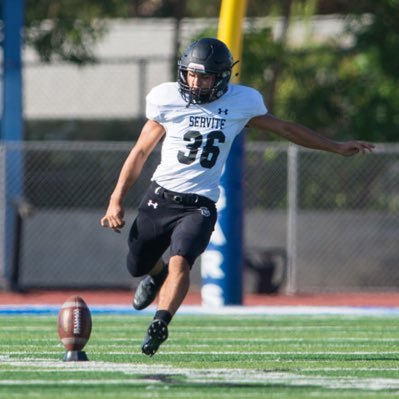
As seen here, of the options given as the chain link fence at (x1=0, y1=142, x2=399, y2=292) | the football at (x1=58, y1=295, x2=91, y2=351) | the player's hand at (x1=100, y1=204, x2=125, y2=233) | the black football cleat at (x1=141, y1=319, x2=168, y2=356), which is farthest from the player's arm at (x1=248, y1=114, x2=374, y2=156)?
the chain link fence at (x1=0, y1=142, x2=399, y2=292)

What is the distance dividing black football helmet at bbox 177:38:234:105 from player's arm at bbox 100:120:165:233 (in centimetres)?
31

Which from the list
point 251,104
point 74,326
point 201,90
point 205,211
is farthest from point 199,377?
point 251,104

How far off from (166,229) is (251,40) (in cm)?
1116

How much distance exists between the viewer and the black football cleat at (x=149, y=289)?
29.5 ft

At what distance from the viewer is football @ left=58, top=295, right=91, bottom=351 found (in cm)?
717

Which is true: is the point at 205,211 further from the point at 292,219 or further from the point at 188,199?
the point at 292,219

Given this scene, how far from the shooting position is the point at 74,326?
282 inches

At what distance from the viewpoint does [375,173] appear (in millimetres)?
17656

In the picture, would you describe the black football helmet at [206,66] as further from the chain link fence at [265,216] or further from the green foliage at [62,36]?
the green foliage at [62,36]

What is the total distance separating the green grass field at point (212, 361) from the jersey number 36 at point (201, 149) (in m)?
1.22

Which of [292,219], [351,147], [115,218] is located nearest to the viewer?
[115,218]

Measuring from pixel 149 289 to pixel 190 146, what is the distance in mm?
1433

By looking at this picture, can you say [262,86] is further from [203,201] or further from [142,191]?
[203,201]

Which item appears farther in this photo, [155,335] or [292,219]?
[292,219]
